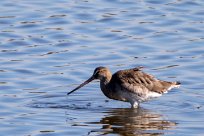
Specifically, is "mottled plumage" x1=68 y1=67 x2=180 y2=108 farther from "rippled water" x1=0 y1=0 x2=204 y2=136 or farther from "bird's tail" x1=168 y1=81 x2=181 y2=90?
"rippled water" x1=0 y1=0 x2=204 y2=136

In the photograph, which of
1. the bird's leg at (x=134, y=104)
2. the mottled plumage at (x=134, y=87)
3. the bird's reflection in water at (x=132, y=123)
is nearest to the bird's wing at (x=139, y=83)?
the mottled plumage at (x=134, y=87)

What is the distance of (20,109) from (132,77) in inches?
93.7

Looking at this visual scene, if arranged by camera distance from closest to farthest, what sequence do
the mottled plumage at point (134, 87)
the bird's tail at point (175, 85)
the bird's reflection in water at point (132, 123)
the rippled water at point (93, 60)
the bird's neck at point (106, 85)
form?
the bird's reflection in water at point (132, 123) < the rippled water at point (93, 60) < the mottled plumage at point (134, 87) < the bird's tail at point (175, 85) < the bird's neck at point (106, 85)

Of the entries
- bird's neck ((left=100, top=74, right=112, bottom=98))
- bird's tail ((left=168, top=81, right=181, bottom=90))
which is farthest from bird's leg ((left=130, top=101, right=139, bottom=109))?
bird's tail ((left=168, top=81, right=181, bottom=90))

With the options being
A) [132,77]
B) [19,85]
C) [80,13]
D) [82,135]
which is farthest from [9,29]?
[82,135]

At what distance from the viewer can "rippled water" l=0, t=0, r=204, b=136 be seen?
50.4 ft

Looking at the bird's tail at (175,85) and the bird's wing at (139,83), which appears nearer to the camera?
the bird's wing at (139,83)

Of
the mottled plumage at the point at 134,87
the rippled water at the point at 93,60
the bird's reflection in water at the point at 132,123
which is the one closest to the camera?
the bird's reflection in water at the point at 132,123

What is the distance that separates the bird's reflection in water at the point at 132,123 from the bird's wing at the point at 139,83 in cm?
43

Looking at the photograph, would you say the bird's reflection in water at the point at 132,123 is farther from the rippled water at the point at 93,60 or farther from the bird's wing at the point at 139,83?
the bird's wing at the point at 139,83

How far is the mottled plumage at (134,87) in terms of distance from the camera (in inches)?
664

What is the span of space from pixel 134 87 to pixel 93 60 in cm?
279

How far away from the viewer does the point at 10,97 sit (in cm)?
1686

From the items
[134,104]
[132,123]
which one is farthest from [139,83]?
[132,123]
